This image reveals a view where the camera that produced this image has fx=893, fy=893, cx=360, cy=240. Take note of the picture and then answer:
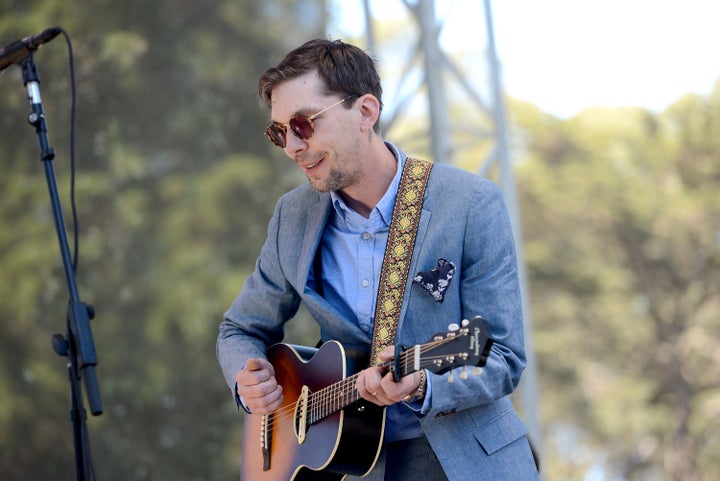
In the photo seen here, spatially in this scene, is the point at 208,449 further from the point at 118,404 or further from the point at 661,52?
the point at 661,52

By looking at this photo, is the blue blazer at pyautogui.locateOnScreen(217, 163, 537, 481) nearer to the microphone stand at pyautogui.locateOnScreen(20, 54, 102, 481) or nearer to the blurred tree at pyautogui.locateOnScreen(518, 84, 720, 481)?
the microphone stand at pyautogui.locateOnScreen(20, 54, 102, 481)

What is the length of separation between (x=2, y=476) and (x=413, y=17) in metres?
5.13

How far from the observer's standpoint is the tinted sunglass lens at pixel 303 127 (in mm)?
2713

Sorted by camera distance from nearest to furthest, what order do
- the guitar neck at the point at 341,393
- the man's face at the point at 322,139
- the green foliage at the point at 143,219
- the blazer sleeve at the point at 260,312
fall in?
1. the guitar neck at the point at 341,393
2. the man's face at the point at 322,139
3. the blazer sleeve at the point at 260,312
4. the green foliage at the point at 143,219

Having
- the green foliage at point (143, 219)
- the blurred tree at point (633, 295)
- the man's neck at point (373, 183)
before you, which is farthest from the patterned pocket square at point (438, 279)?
the blurred tree at point (633, 295)

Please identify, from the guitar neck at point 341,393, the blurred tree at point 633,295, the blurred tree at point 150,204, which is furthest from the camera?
the blurred tree at point 633,295

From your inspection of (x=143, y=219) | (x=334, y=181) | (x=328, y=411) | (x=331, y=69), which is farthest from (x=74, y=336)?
(x=143, y=219)

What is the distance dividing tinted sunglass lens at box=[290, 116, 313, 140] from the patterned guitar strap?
32 cm

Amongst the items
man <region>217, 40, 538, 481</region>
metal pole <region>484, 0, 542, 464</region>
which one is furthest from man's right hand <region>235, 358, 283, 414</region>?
metal pole <region>484, 0, 542, 464</region>

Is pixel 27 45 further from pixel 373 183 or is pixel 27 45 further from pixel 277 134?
pixel 373 183

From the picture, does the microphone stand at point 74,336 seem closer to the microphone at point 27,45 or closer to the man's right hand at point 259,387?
the microphone at point 27,45

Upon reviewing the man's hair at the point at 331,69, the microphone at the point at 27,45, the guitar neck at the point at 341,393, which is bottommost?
the guitar neck at the point at 341,393

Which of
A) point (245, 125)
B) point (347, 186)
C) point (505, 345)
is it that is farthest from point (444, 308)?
point (245, 125)

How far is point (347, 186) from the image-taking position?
277 cm
